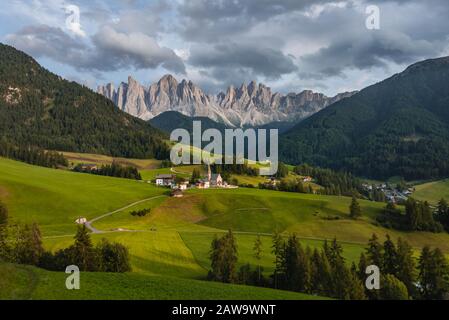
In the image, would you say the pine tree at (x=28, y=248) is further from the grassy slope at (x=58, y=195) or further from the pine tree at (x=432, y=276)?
the pine tree at (x=432, y=276)

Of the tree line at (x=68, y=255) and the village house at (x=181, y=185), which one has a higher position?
the village house at (x=181, y=185)

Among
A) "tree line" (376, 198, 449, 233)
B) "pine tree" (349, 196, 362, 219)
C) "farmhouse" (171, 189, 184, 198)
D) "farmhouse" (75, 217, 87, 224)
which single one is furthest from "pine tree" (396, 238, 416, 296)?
"farmhouse" (171, 189, 184, 198)

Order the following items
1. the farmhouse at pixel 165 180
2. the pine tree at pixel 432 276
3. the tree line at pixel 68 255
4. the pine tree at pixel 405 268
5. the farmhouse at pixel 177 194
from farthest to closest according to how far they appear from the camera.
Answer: the farmhouse at pixel 165 180
the farmhouse at pixel 177 194
the pine tree at pixel 405 268
the pine tree at pixel 432 276
the tree line at pixel 68 255

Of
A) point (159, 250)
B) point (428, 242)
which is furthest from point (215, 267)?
point (428, 242)

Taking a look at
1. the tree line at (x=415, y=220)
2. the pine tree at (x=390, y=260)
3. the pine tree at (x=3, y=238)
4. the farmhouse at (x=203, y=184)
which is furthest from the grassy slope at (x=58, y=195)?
the tree line at (x=415, y=220)

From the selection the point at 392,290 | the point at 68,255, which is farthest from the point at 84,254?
the point at 392,290

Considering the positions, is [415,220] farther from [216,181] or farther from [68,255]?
[68,255]
